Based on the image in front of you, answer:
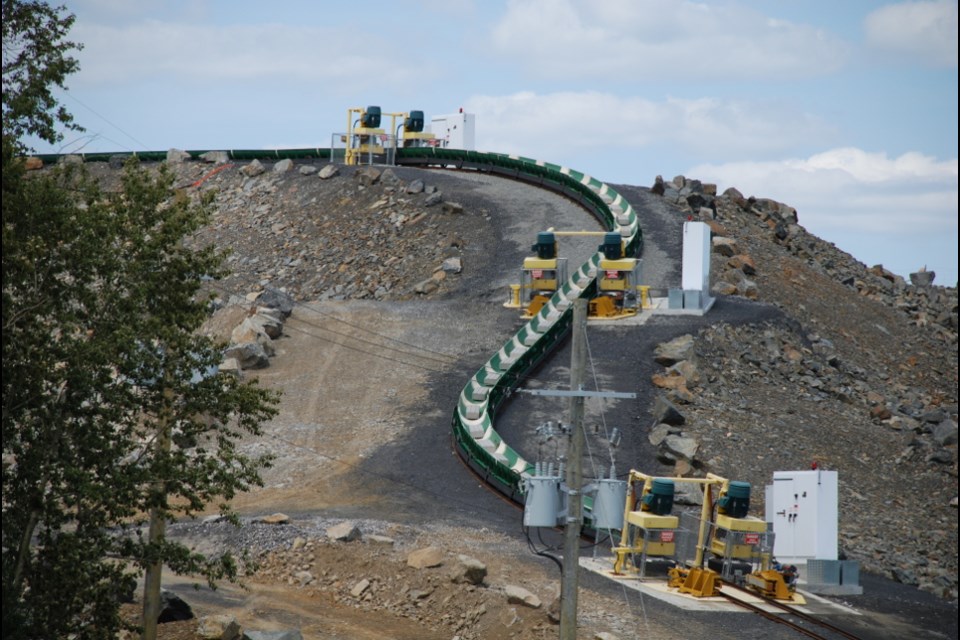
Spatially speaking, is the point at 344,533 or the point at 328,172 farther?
the point at 328,172

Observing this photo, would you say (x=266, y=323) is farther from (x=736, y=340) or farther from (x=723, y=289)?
(x=723, y=289)

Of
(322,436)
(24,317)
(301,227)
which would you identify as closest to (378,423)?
(322,436)

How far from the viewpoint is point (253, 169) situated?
7581 centimetres

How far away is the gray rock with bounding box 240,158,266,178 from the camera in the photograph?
75688 millimetres

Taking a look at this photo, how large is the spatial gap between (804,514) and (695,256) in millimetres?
21731

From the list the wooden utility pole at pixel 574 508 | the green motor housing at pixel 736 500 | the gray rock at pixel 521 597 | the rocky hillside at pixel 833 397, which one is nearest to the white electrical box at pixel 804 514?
the green motor housing at pixel 736 500

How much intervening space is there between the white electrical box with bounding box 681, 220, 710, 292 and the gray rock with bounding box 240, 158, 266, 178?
3294 centimetres

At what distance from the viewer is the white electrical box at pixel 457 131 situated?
245 feet

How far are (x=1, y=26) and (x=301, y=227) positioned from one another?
48050mm

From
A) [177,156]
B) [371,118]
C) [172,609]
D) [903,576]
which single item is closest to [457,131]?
[371,118]

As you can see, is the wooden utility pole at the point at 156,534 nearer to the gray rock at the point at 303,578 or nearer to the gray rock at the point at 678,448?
the gray rock at the point at 303,578

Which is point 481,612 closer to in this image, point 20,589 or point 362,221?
point 20,589

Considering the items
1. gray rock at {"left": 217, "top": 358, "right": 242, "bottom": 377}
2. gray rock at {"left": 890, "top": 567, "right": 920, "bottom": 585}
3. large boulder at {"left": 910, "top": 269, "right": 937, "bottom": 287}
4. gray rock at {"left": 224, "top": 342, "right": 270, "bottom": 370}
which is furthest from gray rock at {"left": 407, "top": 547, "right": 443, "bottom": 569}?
large boulder at {"left": 910, "top": 269, "right": 937, "bottom": 287}

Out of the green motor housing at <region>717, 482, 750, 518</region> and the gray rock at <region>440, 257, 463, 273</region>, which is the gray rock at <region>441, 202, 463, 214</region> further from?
the green motor housing at <region>717, 482, 750, 518</region>
